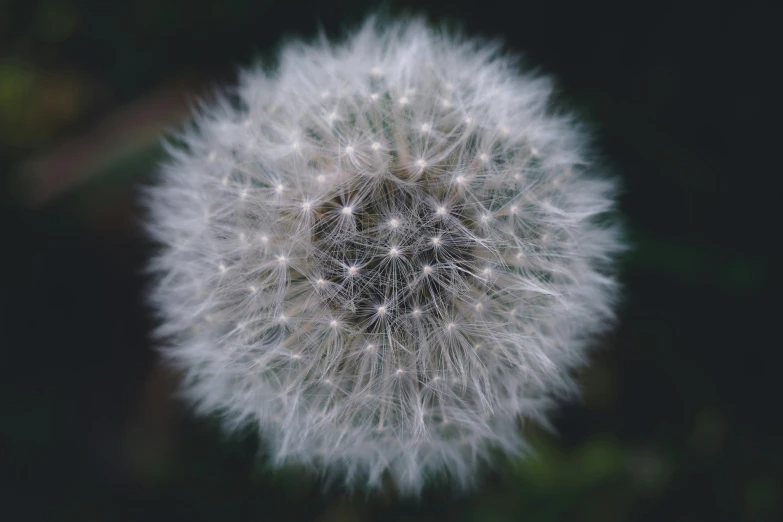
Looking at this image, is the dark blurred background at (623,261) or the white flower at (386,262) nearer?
the white flower at (386,262)

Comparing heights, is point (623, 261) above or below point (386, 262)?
above

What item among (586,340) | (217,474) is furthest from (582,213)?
(217,474)

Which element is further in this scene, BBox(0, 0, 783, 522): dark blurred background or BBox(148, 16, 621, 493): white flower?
BBox(0, 0, 783, 522): dark blurred background

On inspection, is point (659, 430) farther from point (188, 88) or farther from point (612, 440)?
point (188, 88)
